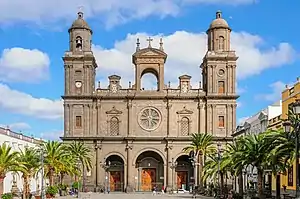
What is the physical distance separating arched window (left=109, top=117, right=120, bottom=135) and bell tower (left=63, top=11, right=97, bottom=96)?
18.1 feet

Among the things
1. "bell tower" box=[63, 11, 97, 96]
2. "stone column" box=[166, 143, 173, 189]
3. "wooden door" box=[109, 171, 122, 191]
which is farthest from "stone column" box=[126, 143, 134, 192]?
"bell tower" box=[63, 11, 97, 96]

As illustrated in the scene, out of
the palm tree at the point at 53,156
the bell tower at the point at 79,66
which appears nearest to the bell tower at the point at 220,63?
the bell tower at the point at 79,66

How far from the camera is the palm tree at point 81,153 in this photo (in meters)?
86.4

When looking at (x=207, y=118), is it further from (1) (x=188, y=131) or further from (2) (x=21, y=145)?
(2) (x=21, y=145)

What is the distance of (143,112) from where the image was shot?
9531cm

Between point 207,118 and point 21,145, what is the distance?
95.6ft

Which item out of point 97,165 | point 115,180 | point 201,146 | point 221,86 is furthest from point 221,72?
point 97,165

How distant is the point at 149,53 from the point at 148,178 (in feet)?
64.7

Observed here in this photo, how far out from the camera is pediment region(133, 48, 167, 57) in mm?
94875

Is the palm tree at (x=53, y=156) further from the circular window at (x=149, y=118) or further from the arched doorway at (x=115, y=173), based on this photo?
the circular window at (x=149, y=118)

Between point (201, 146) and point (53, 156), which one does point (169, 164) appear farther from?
point (53, 156)

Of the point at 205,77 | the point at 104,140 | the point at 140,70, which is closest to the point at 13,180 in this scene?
the point at 104,140

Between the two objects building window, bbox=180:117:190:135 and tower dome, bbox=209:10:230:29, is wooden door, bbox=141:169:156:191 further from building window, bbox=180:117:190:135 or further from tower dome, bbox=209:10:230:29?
tower dome, bbox=209:10:230:29

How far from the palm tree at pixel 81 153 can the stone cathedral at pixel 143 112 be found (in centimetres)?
138
